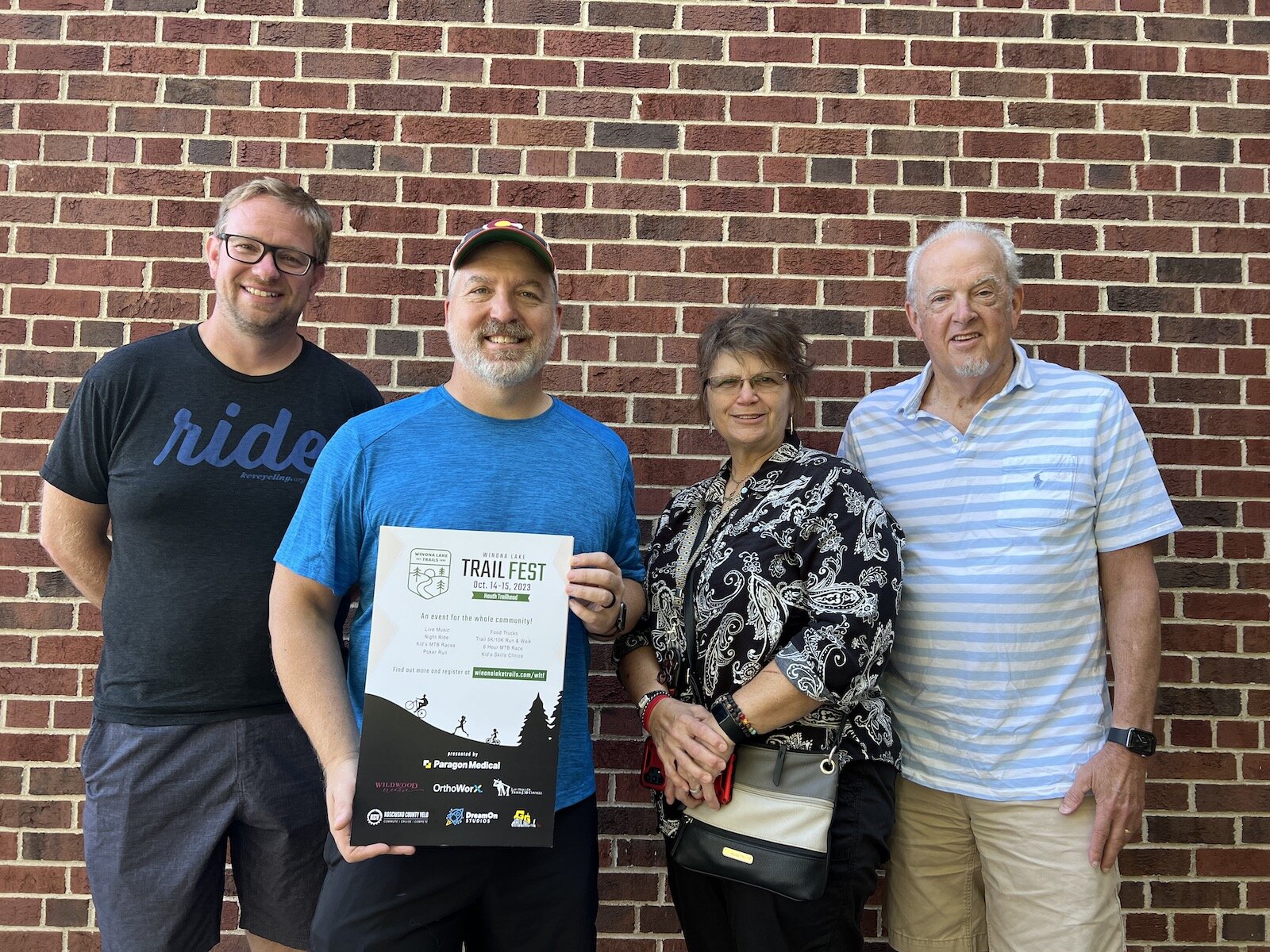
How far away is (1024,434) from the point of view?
7.51 feet

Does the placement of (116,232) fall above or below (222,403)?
above

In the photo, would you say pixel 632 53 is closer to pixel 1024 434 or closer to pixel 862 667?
pixel 1024 434

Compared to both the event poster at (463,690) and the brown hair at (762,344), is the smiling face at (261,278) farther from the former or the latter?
the brown hair at (762,344)

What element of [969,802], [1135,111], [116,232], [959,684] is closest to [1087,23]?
[1135,111]

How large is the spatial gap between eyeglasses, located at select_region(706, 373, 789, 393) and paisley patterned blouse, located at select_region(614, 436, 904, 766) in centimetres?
17

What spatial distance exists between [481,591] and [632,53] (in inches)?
79.9

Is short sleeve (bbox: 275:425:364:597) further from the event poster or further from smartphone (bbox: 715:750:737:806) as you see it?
smartphone (bbox: 715:750:737:806)

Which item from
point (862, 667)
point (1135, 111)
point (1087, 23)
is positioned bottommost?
point (862, 667)

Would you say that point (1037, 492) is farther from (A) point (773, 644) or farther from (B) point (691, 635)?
(B) point (691, 635)

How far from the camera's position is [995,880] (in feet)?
7.50

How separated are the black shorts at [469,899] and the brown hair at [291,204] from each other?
5.09ft

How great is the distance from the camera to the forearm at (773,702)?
1.93 meters

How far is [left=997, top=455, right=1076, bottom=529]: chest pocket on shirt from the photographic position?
2203 millimetres

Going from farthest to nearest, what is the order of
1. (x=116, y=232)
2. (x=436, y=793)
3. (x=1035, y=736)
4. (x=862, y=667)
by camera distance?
(x=116, y=232), (x=1035, y=736), (x=862, y=667), (x=436, y=793)
